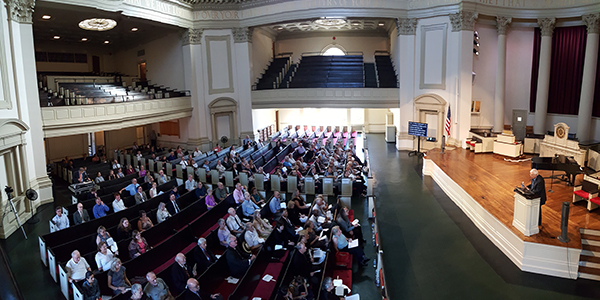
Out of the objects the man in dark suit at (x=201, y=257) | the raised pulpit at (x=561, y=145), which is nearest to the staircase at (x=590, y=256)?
the raised pulpit at (x=561, y=145)

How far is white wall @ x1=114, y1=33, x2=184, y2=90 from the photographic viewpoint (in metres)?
21.0

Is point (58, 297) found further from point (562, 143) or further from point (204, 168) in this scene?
point (562, 143)

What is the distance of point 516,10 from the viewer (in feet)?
55.5

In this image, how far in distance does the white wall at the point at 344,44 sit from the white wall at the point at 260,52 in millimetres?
2069

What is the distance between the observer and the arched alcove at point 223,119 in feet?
68.4

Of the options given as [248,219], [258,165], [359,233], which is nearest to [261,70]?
[258,165]

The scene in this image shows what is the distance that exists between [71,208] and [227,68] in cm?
1301

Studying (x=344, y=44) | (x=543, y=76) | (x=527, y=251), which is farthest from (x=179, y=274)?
(x=344, y=44)

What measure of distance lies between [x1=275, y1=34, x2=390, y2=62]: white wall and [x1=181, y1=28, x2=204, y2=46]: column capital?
8602 millimetres

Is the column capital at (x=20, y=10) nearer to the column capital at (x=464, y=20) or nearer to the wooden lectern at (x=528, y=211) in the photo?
the wooden lectern at (x=528, y=211)

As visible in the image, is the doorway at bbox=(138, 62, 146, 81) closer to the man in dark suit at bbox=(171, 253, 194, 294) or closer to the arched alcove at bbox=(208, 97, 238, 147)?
the arched alcove at bbox=(208, 97, 238, 147)

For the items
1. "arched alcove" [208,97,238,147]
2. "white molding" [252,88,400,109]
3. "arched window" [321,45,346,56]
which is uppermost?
"arched window" [321,45,346,56]

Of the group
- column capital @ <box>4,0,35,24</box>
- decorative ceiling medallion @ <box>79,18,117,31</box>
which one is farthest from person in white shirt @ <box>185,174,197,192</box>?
decorative ceiling medallion @ <box>79,18,117,31</box>

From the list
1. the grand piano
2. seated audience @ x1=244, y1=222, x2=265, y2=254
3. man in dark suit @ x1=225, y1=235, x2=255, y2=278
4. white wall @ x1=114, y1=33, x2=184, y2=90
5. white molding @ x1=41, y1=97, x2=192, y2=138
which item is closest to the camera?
man in dark suit @ x1=225, y1=235, x2=255, y2=278
